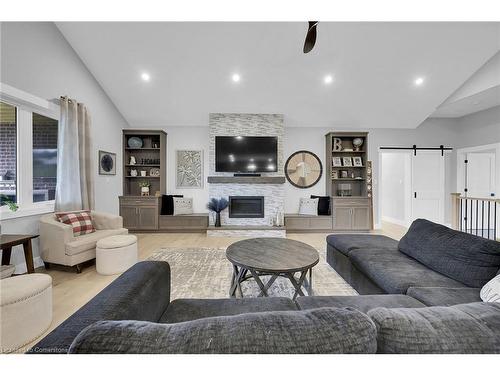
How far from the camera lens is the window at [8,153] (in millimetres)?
2721

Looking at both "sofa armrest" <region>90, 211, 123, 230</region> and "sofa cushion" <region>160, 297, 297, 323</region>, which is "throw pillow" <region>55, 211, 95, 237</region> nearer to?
"sofa armrest" <region>90, 211, 123, 230</region>

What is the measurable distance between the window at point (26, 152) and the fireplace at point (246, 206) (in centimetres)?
310

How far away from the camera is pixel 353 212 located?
195 inches

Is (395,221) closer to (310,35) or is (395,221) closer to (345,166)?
(345,166)

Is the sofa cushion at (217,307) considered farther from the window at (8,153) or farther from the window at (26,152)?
the window at (8,153)

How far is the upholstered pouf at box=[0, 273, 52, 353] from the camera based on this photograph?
1.42m

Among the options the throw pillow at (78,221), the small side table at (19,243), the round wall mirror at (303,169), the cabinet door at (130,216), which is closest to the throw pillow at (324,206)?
the round wall mirror at (303,169)

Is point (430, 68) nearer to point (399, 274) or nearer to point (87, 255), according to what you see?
point (399, 274)

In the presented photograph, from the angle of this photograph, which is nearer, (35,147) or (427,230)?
(427,230)

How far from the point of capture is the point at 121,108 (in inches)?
189

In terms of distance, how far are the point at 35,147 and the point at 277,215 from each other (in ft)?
13.9

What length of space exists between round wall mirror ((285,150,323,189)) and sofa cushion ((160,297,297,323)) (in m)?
4.26

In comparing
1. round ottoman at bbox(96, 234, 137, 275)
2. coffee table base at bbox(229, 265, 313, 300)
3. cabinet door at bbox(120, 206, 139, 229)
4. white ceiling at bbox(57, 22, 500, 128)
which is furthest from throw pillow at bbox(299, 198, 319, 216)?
cabinet door at bbox(120, 206, 139, 229)

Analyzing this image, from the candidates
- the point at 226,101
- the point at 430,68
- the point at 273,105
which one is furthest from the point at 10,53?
the point at 430,68
